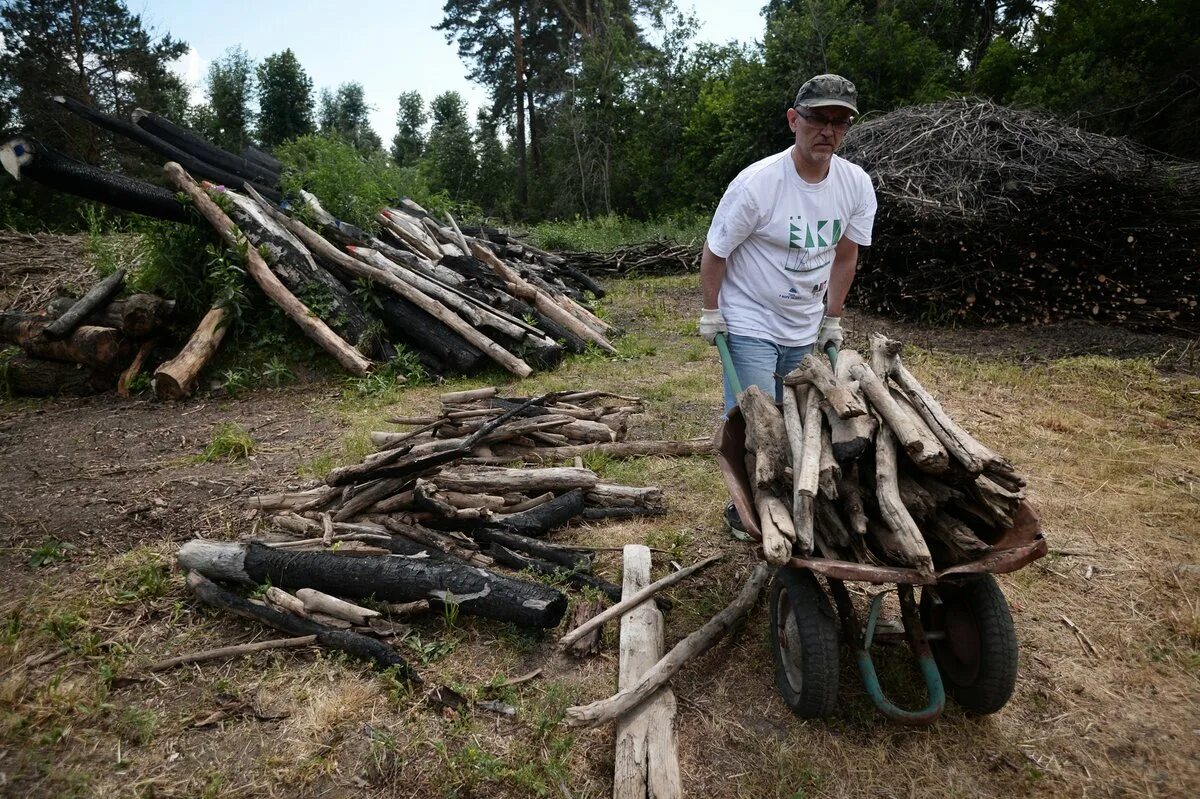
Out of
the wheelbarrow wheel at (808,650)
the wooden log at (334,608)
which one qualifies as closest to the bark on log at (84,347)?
the wooden log at (334,608)

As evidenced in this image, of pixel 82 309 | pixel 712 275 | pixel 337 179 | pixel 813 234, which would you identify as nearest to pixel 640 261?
pixel 337 179

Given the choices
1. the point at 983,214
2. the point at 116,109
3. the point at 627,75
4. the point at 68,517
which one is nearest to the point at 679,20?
the point at 627,75

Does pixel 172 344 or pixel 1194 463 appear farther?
pixel 172 344

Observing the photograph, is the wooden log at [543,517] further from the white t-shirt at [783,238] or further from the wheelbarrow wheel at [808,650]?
the wheelbarrow wheel at [808,650]

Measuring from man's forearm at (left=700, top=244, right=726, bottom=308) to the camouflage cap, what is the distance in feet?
2.67

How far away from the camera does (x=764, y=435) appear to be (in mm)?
2680

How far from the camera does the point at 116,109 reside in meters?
27.3

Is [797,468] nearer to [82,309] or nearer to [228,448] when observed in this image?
[228,448]

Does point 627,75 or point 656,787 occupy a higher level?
point 627,75

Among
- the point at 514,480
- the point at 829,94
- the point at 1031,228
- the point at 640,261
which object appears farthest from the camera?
the point at 640,261

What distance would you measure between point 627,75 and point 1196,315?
27.2m

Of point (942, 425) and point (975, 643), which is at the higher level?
point (942, 425)

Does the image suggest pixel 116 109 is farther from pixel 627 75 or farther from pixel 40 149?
pixel 40 149

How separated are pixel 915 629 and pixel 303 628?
2693 mm
